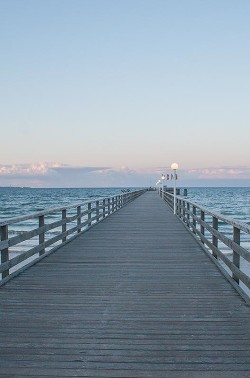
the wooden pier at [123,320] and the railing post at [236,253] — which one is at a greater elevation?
the railing post at [236,253]

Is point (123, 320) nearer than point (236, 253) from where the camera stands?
Yes

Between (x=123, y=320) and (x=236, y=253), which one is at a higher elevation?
(x=236, y=253)

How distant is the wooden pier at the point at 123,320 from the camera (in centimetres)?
427

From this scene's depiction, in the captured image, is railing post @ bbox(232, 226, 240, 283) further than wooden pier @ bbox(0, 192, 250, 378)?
Yes

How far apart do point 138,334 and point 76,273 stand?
3.62 meters

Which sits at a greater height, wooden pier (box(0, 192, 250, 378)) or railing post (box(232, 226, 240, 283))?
railing post (box(232, 226, 240, 283))

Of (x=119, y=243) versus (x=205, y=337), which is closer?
(x=205, y=337)

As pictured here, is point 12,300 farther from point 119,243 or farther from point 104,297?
point 119,243

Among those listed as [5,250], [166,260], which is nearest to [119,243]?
[166,260]

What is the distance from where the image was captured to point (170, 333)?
5.12 metres

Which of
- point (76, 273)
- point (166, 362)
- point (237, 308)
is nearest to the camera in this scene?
point (166, 362)

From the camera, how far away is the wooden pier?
4.27m

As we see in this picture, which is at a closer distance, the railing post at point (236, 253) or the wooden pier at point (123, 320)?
the wooden pier at point (123, 320)

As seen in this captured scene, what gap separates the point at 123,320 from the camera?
18.4ft
